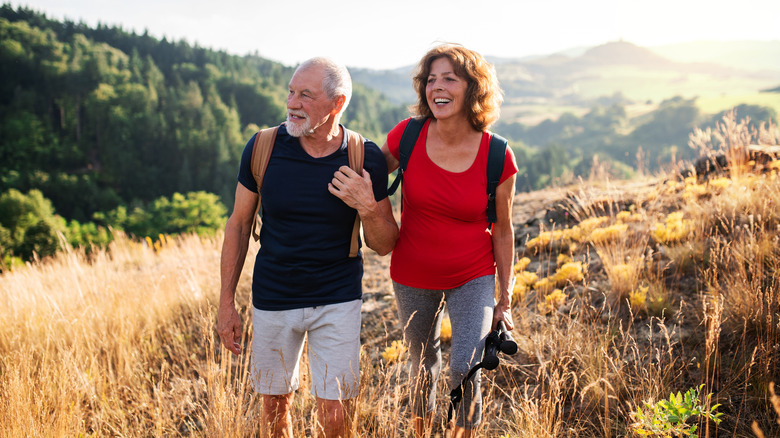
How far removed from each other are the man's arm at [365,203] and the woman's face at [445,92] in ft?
1.67

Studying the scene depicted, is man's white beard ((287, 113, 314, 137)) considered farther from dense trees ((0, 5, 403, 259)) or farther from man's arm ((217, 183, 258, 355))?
dense trees ((0, 5, 403, 259))

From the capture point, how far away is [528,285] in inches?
166

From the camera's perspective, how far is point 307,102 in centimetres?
212

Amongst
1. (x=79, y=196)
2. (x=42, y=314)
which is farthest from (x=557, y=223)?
(x=79, y=196)


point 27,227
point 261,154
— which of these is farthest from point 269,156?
point 27,227

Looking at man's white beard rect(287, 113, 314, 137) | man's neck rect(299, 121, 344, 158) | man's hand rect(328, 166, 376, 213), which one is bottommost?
man's hand rect(328, 166, 376, 213)

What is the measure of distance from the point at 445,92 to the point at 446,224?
65 cm

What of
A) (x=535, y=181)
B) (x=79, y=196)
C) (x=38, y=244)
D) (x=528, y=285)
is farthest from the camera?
(x=535, y=181)

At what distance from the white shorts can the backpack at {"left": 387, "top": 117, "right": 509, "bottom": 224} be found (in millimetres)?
685

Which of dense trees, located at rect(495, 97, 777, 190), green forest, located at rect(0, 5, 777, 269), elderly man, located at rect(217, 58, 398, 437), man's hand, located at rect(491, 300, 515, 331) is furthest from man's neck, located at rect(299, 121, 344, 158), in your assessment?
dense trees, located at rect(495, 97, 777, 190)

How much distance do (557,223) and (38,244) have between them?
3499cm

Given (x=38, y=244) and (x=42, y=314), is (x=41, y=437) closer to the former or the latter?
(x=42, y=314)

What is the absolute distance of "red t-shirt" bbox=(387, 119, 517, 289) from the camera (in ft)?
7.52

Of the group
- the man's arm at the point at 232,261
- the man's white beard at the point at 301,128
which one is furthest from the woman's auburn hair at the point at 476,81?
the man's arm at the point at 232,261
